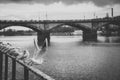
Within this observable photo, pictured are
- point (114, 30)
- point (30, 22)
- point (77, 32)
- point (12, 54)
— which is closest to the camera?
point (12, 54)

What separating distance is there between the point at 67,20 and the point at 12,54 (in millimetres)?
39557

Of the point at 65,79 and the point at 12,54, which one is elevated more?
the point at 12,54

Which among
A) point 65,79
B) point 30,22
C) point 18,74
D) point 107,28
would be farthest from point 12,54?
point 107,28

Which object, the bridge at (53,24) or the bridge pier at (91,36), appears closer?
the bridge at (53,24)

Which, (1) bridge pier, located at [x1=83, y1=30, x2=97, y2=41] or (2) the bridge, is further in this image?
(1) bridge pier, located at [x1=83, y1=30, x2=97, y2=41]

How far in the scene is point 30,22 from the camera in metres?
40.7

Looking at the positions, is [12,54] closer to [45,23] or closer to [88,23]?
[45,23]

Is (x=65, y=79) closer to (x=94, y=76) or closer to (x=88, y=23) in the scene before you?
(x=94, y=76)

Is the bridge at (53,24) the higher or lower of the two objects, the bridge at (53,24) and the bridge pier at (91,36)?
the higher

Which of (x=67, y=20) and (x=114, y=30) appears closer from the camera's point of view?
(x=67, y=20)

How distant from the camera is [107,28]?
8531 cm

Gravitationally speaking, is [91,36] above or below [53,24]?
below

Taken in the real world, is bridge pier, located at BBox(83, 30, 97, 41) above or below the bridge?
below

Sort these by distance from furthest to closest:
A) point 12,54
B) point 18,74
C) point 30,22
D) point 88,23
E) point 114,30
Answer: point 114,30 < point 88,23 < point 30,22 < point 18,74 < point 12,54
